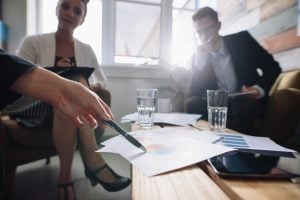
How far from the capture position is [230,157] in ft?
1.49

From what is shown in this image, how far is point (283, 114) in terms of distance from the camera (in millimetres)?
1082

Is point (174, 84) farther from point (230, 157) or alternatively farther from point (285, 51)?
point (230, 157)

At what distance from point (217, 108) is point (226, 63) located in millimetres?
881

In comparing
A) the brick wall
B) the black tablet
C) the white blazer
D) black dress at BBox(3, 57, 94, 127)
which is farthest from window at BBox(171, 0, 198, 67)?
the black tablet

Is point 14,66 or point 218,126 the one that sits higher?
point 14,66

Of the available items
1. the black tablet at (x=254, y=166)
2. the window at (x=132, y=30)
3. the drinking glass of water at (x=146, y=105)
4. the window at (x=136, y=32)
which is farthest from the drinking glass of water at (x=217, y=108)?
the window at (x=136, y=32)

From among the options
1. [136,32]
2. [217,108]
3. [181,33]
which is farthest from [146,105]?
[181,33]

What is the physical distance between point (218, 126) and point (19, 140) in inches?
32.7

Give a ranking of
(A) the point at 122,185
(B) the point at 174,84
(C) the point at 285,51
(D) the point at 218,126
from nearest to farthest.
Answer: (D) the point at 218,126
(A) the point at 122,185
(C) the point at 285,51
(B) the point at 174,84

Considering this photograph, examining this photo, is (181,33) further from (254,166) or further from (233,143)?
(254,166)

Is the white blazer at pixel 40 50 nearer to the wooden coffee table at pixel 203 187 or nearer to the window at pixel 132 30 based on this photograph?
the window at pixel 132 30

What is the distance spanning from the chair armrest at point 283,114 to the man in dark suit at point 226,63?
5.3 inches

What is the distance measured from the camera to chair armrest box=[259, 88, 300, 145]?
1.07 metres

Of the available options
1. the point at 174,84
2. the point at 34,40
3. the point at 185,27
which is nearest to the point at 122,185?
the point at 34,40
